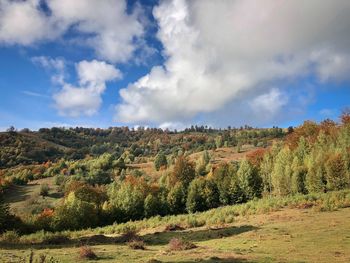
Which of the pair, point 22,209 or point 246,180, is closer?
point 246,180

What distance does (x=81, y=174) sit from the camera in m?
174

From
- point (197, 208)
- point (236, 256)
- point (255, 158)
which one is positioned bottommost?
point (236, 256)

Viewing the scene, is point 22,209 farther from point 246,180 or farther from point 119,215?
point 246,180

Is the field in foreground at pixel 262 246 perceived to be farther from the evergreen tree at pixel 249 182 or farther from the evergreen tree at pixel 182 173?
the evergreen tree at pixel 182 173

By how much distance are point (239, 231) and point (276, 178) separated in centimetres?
5042

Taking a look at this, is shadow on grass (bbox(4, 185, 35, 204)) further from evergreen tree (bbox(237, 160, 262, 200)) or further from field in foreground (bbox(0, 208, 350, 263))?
field in foreground (bbox(0, 208, 350, 263))

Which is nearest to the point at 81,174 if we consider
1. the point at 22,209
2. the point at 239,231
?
the point at 22,209

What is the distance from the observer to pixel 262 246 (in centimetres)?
3244

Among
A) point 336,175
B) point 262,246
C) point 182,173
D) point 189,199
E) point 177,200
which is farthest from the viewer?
point 182,173

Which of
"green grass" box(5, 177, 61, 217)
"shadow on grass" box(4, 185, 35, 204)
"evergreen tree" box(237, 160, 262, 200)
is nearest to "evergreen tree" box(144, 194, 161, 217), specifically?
"evergreen tree" box(237, 160, 262, 200)

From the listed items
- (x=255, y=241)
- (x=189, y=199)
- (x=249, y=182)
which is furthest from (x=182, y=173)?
(x=255, y=241)

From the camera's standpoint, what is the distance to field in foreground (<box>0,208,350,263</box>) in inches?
1066

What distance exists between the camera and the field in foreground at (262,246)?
2708cm

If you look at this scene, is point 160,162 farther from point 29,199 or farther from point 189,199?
point 189,199
